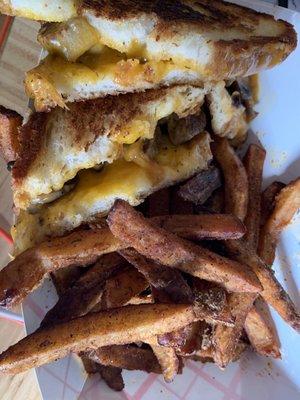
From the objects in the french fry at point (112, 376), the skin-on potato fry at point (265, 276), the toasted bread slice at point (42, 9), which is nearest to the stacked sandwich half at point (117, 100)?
the toasted bread slice at point (42, 9)

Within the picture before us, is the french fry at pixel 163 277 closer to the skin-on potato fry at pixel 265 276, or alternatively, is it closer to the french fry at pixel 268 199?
the skin-on potato fry at pixel 265 276

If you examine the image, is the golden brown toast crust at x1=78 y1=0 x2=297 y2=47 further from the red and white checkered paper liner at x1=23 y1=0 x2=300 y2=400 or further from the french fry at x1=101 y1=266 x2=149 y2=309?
the french fry at x1=101 y1=266 x2=149 y2=309

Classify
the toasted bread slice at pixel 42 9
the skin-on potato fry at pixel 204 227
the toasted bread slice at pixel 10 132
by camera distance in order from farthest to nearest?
the toasted bread slice at pixel 10 132 → the skin-on potato fry at pixel 204 227 → the toasted bread slice at pixel 42 9

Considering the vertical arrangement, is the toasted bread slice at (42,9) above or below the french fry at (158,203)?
above

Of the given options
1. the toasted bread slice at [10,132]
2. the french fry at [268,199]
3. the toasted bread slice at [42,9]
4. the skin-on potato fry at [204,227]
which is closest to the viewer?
the toasted bread slice at [42,9]

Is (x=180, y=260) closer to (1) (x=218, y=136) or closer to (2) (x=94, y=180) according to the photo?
(2) (x=94, y=180)

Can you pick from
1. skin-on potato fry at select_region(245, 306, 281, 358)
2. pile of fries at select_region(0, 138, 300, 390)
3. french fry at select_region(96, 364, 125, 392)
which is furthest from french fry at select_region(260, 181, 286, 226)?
french fry at select_region(96, 364, 125, 392)

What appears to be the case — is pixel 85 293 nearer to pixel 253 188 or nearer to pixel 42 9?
pixel 253 188
